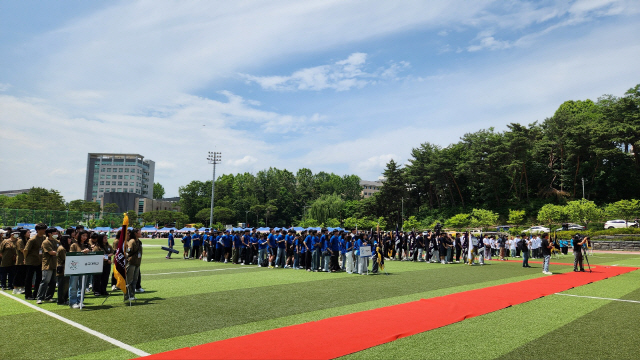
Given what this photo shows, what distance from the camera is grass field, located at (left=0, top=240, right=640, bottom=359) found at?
5.64 meters

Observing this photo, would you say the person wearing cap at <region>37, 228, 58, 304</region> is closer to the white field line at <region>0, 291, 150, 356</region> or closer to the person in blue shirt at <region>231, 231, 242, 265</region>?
the white field line at <region>0, 291, 150, 356</region>

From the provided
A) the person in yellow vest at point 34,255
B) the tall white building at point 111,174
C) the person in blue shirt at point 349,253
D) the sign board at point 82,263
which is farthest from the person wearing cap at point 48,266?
the tall white building at point 111,174

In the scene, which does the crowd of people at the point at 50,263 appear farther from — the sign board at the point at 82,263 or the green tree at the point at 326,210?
the green tree at the point at 326,210


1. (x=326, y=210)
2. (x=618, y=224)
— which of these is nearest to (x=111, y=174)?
(x=326, y=210)

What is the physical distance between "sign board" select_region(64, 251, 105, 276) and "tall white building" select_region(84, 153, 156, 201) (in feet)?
459

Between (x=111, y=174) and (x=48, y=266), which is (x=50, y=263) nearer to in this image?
(x=48, y=266)

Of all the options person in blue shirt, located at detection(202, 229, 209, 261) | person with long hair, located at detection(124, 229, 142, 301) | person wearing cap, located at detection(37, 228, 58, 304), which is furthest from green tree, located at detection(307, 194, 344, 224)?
person wearing cap, located at detection(37, 228, 58, 304)

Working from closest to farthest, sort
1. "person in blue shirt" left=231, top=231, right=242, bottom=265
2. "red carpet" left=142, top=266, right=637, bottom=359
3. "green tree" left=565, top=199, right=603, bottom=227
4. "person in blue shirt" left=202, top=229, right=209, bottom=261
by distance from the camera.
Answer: "red carpet" left=142, top=266, right=637, bottom=359 < "person in blue shirt" left=231, top=231, right=242, bottom=265 < "person in blue shirt" left=202, top=229, right=209, bottom=261 < "green tree" left=565, top=199, right=603, bottom=227

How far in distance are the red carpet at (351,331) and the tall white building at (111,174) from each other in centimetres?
14314

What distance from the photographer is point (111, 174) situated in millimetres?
134875

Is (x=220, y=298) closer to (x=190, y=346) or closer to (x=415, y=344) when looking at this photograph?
(x=190, y=346)

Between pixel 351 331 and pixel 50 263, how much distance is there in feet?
23.2

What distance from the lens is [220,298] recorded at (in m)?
9.72

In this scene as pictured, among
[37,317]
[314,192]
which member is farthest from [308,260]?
[314,192]
